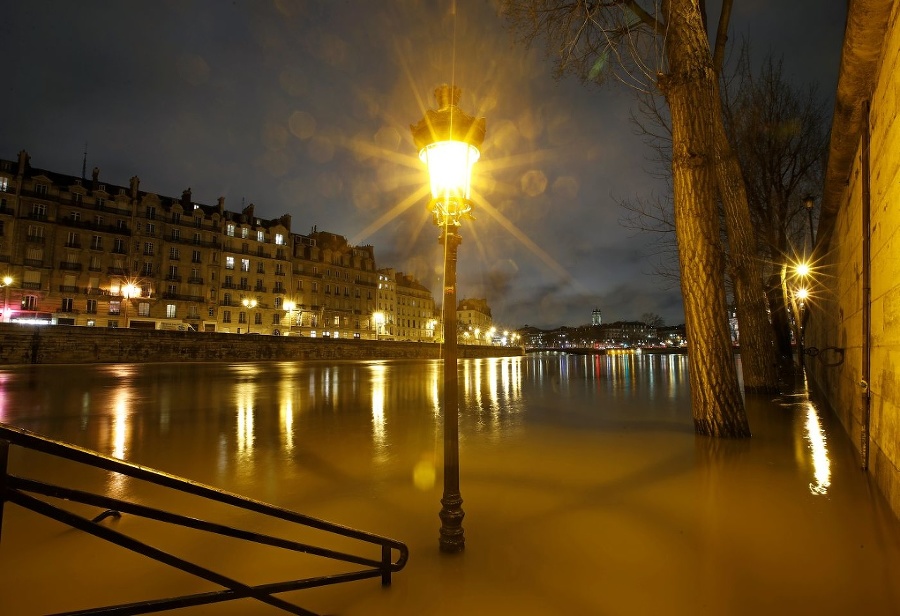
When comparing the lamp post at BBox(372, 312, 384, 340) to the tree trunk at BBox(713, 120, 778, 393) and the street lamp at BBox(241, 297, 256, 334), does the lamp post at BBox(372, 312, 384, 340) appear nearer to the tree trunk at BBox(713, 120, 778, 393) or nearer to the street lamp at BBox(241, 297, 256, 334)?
the street lamp at BBox(241, 297, 256, 334)

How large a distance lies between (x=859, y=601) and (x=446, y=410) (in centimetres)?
275

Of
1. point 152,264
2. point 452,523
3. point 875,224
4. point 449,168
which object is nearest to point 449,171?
point 449,168

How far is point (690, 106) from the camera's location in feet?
22.9

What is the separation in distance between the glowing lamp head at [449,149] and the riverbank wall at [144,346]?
109 ft

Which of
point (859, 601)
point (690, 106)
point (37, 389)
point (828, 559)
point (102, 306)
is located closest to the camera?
point (859, 601)

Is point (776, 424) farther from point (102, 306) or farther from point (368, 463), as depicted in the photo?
point (102, 306)

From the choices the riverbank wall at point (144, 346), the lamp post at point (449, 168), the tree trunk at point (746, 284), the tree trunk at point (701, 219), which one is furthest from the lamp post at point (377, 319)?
the lamp post at point (449, 168)

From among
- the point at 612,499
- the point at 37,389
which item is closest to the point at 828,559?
the point at 612,499

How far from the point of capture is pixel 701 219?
276 inches

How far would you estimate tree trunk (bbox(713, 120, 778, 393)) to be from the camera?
39.4 ft

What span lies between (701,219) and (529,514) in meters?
5.43

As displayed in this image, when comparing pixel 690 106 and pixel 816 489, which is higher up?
pixel 690 106

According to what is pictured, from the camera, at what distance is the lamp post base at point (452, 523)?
335 cm

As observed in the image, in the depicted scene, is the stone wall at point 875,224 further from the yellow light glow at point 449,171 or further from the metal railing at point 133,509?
the metal railing at point 133,509
